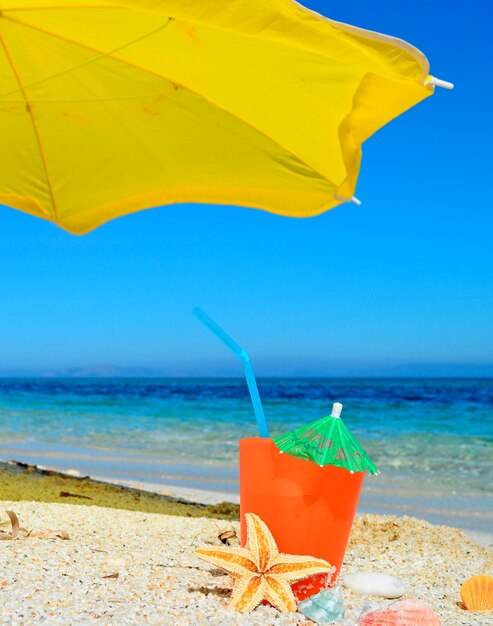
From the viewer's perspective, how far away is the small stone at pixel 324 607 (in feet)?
5.96

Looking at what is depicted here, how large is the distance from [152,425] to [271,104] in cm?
885

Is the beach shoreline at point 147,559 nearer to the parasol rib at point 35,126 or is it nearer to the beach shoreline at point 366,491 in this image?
the beach shoreline at point 366,491

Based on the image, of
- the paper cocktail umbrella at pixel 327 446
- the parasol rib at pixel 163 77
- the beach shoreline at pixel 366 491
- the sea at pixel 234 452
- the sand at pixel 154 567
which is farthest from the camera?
the sea at pixel 234 452

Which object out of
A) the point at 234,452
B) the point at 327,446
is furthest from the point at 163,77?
the point at 234,452

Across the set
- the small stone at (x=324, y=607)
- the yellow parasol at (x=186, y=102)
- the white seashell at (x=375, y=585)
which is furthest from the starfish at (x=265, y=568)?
the yellow parasol at (x=186, y=102)

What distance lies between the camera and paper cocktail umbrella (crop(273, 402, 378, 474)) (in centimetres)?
196

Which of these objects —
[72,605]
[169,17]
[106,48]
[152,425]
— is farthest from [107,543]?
[152,425]

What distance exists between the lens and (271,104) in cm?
329

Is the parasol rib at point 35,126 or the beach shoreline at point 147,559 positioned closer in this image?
the beach shoreline at point 147,559

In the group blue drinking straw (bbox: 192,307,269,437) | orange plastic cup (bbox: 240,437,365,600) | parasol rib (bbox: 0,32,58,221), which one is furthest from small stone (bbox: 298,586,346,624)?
parasol rib (bbox: 0,32,58,221)

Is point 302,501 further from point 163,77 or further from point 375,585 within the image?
point 163,77

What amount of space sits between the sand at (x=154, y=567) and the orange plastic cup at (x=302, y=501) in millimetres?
193

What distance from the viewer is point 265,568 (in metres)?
1.88

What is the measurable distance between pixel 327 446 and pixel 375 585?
586mm
